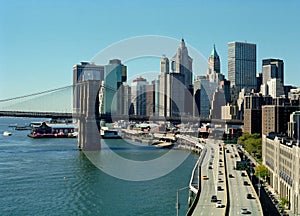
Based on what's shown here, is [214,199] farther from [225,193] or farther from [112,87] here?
[112,87]

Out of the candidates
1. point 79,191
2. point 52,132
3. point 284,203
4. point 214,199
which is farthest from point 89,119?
point 214,199

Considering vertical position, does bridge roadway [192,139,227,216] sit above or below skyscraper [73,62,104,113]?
below

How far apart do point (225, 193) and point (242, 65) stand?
6940cm

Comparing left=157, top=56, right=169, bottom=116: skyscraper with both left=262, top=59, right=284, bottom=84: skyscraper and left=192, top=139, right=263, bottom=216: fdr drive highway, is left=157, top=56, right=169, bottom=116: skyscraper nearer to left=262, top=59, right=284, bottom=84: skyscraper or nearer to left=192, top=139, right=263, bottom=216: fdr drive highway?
left=262, top=59, right=284, bottom=84: skyscraper

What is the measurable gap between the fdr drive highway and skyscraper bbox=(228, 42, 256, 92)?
6159 centimetres

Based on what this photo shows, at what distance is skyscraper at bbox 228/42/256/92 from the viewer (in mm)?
78125

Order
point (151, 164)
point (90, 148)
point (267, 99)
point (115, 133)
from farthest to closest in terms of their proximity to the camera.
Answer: point (267, 99) → point (115, 133) → point (90, 148) → point (151, 164)

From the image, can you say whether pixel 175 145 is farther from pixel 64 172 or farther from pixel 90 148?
pixel 64 172

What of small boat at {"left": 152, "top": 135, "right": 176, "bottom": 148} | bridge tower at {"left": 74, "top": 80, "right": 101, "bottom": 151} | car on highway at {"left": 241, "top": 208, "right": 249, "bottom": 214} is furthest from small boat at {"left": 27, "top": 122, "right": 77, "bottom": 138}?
car on highway at {"left": 241, "top": 208, "right": 249, "bottom": 214}

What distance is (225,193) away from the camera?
11.7 metres

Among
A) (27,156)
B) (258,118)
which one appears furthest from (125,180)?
(258,118)

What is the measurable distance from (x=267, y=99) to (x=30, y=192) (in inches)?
1423

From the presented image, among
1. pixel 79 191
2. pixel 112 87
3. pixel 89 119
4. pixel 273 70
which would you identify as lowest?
pixel 79 191

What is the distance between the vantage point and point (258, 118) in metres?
37.0
